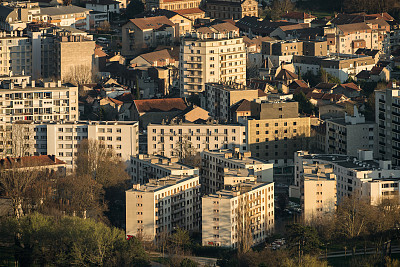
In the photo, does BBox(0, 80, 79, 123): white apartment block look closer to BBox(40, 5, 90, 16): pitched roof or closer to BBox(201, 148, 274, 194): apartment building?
BBox(201, 148, 274, 194): apartment building

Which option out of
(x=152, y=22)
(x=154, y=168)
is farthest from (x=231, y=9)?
(x=154, y=168)

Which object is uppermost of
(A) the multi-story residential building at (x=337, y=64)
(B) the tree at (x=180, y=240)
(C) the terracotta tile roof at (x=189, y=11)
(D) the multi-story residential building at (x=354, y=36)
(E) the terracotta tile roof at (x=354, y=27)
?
(C) the terracotta tile roof at (x=189, y=11)

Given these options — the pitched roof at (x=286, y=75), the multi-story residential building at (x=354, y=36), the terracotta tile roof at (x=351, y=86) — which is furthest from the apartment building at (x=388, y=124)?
the multi-story residential building at (x=354, y=36)

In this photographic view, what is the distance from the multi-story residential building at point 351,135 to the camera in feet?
291

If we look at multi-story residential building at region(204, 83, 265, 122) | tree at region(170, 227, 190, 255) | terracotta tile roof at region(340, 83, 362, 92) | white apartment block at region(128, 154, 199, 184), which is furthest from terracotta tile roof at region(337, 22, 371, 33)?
tree at region(170, 227, 190, 255)

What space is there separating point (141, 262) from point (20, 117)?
26.2m

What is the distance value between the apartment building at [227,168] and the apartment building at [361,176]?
235 cm

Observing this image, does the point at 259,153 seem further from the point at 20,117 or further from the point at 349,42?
the point at 349,42

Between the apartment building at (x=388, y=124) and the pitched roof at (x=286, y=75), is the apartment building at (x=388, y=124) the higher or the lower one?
the lower one

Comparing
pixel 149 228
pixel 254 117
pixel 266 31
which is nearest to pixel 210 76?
pixel 254 117

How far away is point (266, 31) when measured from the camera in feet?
416

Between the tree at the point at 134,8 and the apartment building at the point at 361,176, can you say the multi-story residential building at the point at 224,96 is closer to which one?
the apartment building at the point at 361,176

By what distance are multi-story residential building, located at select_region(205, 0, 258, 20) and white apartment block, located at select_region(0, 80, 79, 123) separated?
44736 millimetres

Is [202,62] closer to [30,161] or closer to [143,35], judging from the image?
[143,35]
